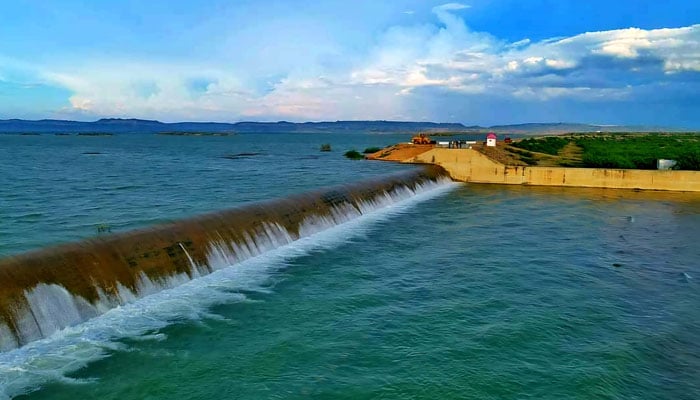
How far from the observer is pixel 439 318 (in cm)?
1270

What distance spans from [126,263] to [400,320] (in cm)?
693

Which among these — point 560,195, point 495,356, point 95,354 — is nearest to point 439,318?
point 495,356

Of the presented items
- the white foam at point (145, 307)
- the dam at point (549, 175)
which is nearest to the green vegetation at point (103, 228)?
the white foam at point (145, 307)

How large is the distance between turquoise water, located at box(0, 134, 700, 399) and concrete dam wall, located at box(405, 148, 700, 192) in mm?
13286

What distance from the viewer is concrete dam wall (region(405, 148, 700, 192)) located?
117 feet

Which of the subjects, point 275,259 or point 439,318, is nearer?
point 439,318

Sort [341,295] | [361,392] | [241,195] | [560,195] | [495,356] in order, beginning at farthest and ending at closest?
[560,195], [241,195], [341,295], [495,356], [361,392]

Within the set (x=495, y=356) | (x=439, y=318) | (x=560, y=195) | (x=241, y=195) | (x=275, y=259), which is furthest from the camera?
(x=560, y=195)

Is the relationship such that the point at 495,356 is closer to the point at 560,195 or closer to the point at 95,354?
the point at 95,354

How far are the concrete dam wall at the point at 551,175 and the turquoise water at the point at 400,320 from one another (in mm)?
13286

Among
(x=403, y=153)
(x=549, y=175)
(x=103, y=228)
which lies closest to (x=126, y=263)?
(x=103, y=228)

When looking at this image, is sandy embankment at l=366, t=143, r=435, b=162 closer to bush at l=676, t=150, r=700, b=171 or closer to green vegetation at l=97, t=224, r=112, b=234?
bush at l=676, t=150, r=700, b=171

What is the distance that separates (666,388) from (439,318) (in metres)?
4.80

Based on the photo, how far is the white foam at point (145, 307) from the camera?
9.57m
